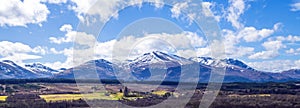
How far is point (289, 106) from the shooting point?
110 m

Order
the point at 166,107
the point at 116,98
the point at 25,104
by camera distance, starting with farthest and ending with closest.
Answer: the point at 116,98, the point at 25,104, the point at 166,107

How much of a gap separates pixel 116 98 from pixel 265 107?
50581 mm

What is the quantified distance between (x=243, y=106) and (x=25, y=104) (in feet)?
206

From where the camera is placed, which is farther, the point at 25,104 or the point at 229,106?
the point at 25,104

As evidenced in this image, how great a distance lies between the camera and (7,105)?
4668 inches

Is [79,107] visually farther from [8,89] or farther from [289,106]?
[8,89]

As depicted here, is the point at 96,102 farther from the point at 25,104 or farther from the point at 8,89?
the point at 8,89

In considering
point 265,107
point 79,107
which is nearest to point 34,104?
point 79,107

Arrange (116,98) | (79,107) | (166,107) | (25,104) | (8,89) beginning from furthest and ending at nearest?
(8,89) < (116,98) < (25,104) < (79,107) < (166,107)

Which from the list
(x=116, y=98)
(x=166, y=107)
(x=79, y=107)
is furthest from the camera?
(x=116, y=98)

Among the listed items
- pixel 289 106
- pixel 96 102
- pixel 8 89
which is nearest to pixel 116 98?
pixel 96 102

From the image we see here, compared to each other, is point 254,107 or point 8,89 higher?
point 8,89

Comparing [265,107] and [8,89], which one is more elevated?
[8,89]

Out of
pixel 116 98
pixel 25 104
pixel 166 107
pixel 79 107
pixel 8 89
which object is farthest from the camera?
pixel 8 89
